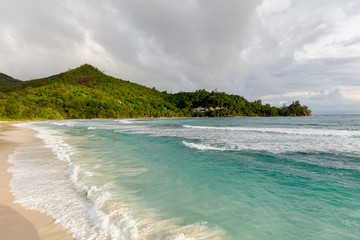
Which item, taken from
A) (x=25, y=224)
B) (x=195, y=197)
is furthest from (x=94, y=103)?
(x=25, y=224)

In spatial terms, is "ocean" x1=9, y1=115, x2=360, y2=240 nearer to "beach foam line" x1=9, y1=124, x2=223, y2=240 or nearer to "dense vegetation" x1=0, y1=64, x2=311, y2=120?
"beach foam line" x1=9, y1=124, x2=223, y2=240

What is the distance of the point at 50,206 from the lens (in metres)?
5.30

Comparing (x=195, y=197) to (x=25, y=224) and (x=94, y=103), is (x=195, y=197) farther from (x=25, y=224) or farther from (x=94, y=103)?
(x=94, y=103)

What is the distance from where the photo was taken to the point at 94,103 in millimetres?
126125

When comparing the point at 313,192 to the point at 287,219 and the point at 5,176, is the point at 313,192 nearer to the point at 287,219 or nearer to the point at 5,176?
the point at 287,219

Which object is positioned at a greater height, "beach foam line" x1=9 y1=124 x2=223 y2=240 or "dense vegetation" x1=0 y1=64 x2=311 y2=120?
"dense vegetation" x1=0 y1=64 x2=311 y2=120

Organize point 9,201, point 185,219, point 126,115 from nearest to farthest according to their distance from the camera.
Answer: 1. point 185,219
2. point 9,201
3. point 126,115

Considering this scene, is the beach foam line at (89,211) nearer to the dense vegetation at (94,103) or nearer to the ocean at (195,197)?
the ocean at (195,197)

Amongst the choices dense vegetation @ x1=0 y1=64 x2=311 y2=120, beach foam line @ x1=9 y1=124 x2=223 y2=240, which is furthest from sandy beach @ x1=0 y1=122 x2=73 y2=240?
dense vegetation @ x1=0 y1=64 x2=311 y2=120

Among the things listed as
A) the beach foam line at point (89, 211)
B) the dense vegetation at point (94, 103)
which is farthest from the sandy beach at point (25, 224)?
the dense vegetation at point (94, 103)

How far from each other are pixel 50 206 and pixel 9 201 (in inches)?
55.6

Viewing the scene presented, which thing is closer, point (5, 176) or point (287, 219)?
point (287, 219)

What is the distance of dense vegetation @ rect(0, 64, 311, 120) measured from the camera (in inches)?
3782

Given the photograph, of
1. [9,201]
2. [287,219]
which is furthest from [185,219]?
[9,201]
